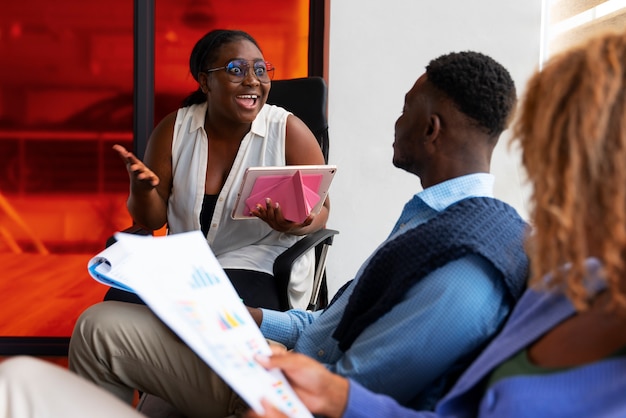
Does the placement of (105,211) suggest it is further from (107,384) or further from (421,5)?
(107,384)

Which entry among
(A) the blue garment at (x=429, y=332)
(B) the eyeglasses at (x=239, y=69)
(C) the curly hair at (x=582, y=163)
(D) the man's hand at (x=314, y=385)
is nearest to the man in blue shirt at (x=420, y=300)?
(A) the blue garment at (x=429, y=332)

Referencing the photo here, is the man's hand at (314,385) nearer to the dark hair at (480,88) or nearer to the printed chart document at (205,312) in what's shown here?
the printed chart document at (205,312)

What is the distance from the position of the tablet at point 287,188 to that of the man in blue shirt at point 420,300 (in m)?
0.50

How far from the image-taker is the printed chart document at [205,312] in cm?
84

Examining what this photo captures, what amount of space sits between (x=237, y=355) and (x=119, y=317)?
573 mm

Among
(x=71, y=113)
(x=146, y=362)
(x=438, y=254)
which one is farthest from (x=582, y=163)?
(x=71, y=113)

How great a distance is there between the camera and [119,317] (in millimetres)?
1387

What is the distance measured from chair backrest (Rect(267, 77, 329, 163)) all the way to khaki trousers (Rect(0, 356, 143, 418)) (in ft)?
5.46

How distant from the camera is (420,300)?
107 cm

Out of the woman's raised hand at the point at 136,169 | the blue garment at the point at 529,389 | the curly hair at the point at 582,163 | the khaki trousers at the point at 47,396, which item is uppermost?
the curly hair at the point at 582,163

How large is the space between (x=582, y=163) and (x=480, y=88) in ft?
1.98

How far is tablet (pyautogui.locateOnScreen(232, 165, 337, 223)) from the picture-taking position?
6.28ft

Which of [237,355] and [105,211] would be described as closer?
[237,355]

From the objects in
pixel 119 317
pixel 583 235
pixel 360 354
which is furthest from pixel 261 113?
pixel 583 235
